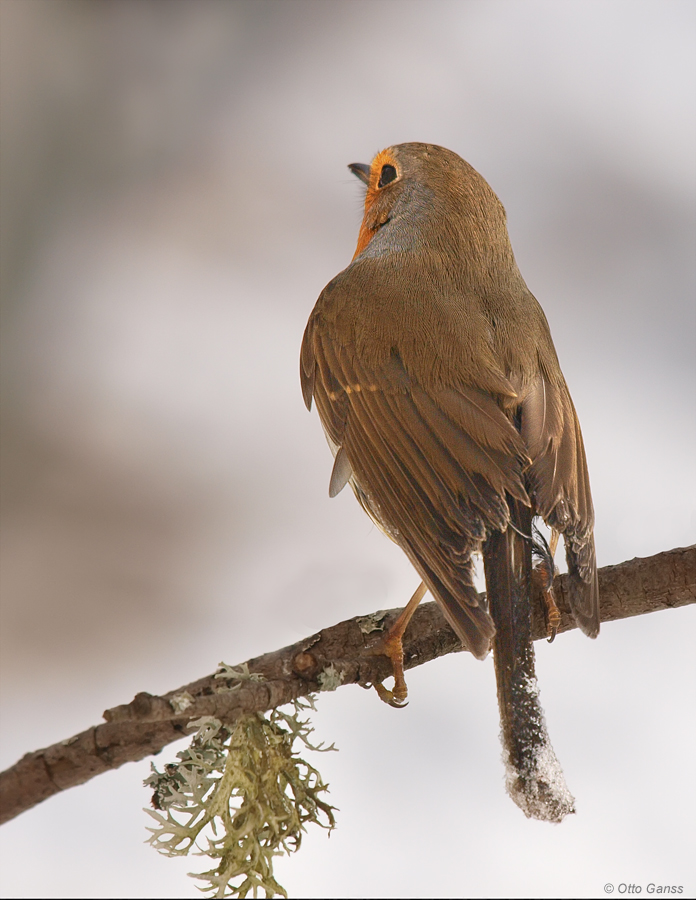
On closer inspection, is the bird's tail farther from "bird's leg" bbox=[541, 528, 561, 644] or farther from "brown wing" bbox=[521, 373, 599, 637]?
"bird's leg" bbox=[541, 528, 561, 644]

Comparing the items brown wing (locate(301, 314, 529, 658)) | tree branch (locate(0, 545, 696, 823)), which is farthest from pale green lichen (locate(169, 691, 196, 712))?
brown wing (locate(301, 314, 529, 658))

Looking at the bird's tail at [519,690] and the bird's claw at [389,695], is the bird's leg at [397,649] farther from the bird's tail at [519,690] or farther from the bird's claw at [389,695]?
the bird's tail at [519,690]

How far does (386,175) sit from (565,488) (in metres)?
1.28

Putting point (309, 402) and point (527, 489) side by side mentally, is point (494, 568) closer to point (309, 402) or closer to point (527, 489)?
point (527, 489)

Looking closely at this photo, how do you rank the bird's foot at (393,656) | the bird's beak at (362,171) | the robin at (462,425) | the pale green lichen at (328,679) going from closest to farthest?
the robin at (462,425) → the pale green lichen at (328,679) → the bird's foot at (393,656) → the bird's beak at (362,171)

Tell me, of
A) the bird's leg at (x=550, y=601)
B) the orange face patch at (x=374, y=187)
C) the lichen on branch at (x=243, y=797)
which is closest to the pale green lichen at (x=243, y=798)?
the lichen on branch at (x=243, y=797)

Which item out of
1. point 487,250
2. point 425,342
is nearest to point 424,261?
point 487,250

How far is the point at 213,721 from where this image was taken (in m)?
1.62

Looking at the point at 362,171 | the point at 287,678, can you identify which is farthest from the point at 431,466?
the point at 362,171

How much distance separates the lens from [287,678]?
1.78 metres

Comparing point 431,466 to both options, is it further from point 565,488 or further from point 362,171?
point 362,171

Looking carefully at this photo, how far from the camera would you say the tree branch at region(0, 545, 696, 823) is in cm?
152

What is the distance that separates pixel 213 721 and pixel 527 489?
2.59 feet

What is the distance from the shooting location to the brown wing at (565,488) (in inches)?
69.5
